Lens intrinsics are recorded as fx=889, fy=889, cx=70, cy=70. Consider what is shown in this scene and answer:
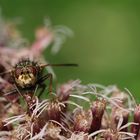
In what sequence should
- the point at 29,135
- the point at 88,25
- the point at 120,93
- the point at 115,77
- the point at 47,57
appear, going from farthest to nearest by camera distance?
the point at 88,25 → the point at 47,57 → the point at 115,77 → the point at 120,93 → the point at 29,135

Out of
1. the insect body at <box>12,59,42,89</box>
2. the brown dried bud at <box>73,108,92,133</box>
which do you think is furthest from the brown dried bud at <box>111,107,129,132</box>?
the insect body at <box>12,59,42,89</box>

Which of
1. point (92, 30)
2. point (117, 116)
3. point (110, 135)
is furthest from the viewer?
point (92, 30)

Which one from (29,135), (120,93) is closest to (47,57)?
(120,93)

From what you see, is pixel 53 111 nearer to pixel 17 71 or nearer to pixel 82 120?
pixel 82 120

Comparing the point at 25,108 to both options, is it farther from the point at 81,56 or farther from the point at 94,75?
the point at 81,56

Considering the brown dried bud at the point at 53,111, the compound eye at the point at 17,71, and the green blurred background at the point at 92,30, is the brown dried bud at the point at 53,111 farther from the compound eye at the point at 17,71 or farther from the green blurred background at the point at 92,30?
the green blurred background at the point at 92,30

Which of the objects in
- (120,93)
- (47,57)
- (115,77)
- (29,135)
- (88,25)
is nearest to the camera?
(29,135)

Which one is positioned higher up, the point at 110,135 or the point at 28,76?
the point at 28,76

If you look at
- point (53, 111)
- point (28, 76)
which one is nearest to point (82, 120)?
point (53, 111)
